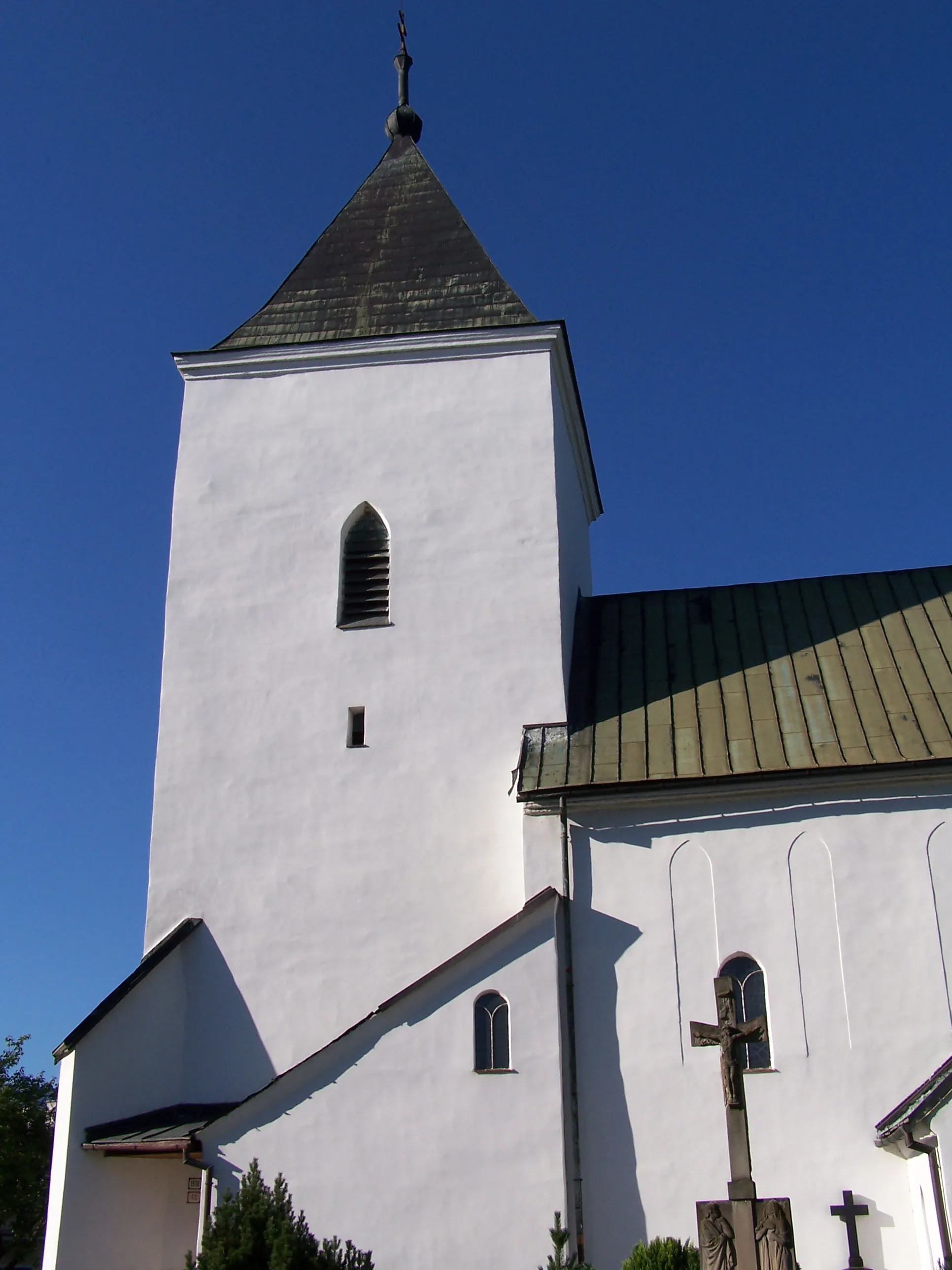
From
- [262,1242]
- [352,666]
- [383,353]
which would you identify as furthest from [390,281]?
[262,1242]

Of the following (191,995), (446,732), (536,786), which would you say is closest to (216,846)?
(191,995)

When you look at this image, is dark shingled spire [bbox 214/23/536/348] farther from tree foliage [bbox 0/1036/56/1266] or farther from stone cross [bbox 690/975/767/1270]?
tree foliage [bbox 0/1036/56/1266]

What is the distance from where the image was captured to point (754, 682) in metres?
13.4

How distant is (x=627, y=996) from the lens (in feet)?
37.4

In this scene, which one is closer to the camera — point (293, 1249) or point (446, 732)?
A: point (293, 1249)

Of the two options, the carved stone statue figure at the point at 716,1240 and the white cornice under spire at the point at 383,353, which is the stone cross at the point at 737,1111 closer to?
the carved stone statue figure at the point at 716,1240

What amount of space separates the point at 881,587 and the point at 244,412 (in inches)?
314

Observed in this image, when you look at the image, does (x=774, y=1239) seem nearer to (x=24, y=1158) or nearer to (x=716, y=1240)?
(x=716, y=1240)

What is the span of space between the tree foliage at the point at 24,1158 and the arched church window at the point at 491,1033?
14.3m

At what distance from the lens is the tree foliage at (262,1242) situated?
8.38m

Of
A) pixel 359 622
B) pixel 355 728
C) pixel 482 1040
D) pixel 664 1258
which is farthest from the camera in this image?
pixel 359 622

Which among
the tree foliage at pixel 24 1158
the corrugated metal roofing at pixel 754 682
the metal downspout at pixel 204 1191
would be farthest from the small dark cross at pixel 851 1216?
the tree foliage at pixel 24 1158

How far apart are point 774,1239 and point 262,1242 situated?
342 centimetres

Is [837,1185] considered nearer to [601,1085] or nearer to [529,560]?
[601,1085]
